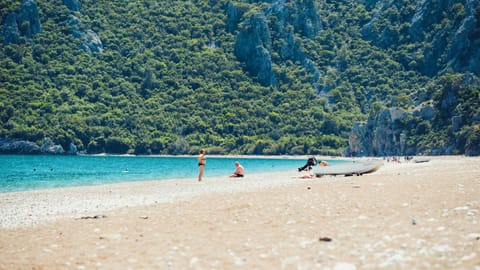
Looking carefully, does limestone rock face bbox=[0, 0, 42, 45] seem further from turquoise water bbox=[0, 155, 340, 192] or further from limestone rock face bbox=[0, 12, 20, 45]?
turquoise water bbox=[0, 155, 340, 192]

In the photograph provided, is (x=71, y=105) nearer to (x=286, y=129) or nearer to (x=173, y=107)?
(x=173, y=107)

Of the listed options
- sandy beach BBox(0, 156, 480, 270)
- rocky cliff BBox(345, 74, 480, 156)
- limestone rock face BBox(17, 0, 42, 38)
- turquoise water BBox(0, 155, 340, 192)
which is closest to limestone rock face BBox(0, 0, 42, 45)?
limestone rock face BBox(17, 0, 42, 38)

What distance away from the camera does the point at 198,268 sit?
9.38 metres

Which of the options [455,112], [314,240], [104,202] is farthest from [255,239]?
[455,112]

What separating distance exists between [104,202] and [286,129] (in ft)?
580

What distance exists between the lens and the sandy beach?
30.9ft

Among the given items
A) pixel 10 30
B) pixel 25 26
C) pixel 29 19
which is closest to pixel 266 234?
Answer: pixel 10 30

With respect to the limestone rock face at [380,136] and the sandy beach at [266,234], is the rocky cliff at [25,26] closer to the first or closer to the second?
the limestone rock face at [380,136]

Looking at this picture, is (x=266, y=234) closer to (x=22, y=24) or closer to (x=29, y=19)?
(x=22, y=24)

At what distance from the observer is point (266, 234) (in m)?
Answer: 11.8

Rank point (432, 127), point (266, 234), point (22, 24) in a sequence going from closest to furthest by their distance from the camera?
point (266, 234)
point (432, 127)
point (22, 24)

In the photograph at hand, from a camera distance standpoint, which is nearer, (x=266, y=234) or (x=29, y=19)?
(x=266, y=234)

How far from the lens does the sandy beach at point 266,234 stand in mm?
9414

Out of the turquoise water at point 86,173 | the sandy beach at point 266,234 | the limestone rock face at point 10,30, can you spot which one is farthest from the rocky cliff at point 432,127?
the limestone rock face at point 10,30
